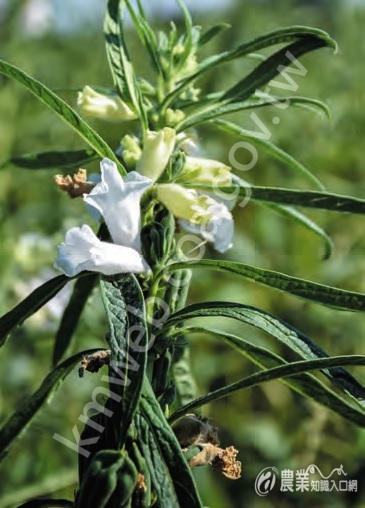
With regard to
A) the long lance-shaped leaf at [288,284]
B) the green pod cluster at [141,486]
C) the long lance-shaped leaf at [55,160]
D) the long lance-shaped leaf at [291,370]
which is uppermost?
the long lance-shaped leaf at [55,160]

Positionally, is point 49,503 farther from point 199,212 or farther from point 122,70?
point 122,70

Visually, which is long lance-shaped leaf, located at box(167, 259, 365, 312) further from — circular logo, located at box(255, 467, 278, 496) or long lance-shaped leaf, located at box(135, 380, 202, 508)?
circular logo, located at box(255, 467, 278, 496)

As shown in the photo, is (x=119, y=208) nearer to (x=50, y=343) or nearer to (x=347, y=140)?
(x=50, y=343)

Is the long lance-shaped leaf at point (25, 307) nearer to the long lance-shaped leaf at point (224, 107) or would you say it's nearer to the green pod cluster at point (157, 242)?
the green pod cluster at point (157, 242)

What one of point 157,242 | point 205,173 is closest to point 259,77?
point 205,173

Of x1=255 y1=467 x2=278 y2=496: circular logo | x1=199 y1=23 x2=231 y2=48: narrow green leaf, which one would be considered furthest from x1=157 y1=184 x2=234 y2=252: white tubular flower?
x1=255 y1=467 x2=278 y2=496: circular logo

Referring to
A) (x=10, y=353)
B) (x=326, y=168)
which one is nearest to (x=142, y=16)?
(x=10, y=353)

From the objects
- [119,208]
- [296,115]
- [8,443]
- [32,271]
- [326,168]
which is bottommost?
[8,443]

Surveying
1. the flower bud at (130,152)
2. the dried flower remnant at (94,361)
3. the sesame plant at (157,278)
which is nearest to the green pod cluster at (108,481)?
the sesame plant at (157,278)
